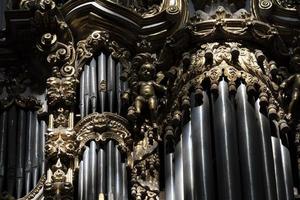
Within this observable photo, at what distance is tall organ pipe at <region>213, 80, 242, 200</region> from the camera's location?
61.2 ft

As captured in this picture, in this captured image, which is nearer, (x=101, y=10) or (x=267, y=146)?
(x=267, y=146)

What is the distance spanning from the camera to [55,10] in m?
20.9

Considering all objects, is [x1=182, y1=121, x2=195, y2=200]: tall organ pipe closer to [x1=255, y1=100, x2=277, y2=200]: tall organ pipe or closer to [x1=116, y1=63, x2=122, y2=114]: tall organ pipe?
[x1=255, y1=100, x2=277, y2=200]: tall organ pipe

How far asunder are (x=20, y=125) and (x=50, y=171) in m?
1.37

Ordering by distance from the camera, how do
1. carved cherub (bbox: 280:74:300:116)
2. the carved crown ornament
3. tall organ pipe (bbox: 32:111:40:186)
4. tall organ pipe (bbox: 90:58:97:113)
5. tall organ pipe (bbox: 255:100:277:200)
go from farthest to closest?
tall organ pipe (bbox: 90:58:97:113) → carved cherub (bbox: 280:74:300:116) → tall organ pipe (bbox: 32:111:40:186) → the carved crown ornament → tall organ pipe (bbox: 255:100:277:200)

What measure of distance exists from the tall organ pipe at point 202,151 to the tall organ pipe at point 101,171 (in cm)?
125

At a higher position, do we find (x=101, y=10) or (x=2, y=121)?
(x=101, y=10)

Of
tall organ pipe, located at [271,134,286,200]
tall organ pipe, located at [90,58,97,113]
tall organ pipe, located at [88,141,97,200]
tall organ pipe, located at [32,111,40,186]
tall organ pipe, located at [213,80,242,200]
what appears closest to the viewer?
tall organ pipe, located at [213,80,242,200]

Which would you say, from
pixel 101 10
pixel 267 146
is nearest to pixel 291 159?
pixel 267 146

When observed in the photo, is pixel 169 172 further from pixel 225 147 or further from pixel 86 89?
pixel 86 89

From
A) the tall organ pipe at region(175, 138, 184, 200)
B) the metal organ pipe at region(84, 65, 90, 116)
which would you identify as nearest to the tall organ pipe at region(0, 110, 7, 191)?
the metal organ pipe at region(84, 65, 90, 116)

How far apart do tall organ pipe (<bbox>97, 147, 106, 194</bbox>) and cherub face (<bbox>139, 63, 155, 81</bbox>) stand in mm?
1276

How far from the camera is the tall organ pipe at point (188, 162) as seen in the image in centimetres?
1884

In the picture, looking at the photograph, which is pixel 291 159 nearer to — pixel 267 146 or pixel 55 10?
pixel 267 146
